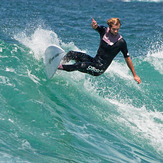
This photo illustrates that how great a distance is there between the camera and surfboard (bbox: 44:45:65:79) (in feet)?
25.1

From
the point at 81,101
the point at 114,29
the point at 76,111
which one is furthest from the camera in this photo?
the point at 81,101

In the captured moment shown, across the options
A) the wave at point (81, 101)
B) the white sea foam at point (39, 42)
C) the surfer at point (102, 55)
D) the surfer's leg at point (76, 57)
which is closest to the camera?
the wave at point (81, 101)

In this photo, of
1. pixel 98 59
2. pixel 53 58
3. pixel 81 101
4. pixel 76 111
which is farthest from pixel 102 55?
pixel 81 101

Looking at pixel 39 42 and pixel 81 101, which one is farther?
pixel 39 42

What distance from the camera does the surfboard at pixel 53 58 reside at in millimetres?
7652

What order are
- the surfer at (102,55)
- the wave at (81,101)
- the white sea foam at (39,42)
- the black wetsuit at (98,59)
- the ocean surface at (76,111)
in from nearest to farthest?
the ocean surface at (76,111), the wave at (81,101), the surfer at (102,55), the black wetsuit at (98,59), the white sea foam at (39,42)

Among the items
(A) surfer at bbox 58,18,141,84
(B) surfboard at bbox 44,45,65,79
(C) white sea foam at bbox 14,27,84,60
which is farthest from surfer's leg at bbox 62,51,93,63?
(C) white sea foam at bbox 14,27,84,60

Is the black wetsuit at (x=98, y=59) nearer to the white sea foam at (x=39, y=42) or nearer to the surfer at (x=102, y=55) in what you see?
the surfer at (x=102, y=55)

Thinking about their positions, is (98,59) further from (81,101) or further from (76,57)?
(81,101)

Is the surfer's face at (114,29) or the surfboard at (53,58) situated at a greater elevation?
the surfer's face at (114,29)

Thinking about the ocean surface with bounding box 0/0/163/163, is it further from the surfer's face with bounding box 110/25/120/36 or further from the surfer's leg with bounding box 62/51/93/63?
the surfer's face with bounding box 110/25/120/36

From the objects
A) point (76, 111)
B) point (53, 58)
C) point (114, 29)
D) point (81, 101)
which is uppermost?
point (114, 29)

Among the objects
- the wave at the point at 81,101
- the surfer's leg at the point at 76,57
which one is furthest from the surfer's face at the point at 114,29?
the wave at the point at 81,101

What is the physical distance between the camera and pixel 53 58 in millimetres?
7824
